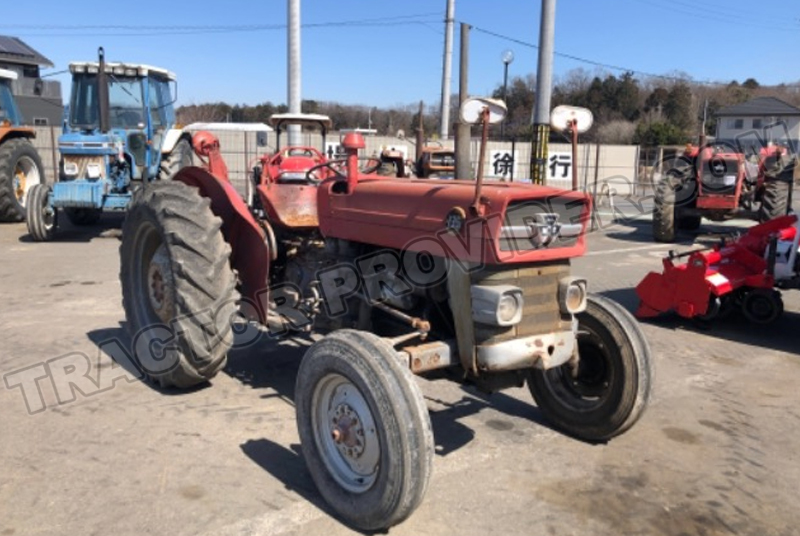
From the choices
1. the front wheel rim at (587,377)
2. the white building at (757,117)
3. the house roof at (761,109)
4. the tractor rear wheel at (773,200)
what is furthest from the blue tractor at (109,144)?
the house roof at (761,109)

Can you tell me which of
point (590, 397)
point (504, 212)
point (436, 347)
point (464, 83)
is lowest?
point (590, 397)

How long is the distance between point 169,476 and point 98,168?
878 cm

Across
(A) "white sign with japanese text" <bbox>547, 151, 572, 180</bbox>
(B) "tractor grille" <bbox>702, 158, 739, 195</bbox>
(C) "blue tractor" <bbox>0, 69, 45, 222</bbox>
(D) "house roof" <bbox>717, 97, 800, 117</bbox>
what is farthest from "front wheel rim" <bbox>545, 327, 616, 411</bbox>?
(D) "house roof" <bbox>717, 97, 800, 117</bbox>

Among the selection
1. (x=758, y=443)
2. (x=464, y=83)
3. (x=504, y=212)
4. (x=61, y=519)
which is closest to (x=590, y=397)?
(x=758, y=443)

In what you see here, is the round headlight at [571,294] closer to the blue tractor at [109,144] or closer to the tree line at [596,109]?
the blue tractor at [109,144]

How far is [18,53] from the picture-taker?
116ft

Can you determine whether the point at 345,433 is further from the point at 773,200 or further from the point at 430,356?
the point at 773,200

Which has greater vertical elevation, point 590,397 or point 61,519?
point 590,397

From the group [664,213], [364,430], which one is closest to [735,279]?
[364,430]

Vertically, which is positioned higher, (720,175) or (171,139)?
(171,139)

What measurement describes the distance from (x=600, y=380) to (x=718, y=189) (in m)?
10.1

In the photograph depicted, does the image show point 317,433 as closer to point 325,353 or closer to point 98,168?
point 325,353

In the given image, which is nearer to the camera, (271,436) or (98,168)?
(271,436)

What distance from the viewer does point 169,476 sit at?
3344 mm
